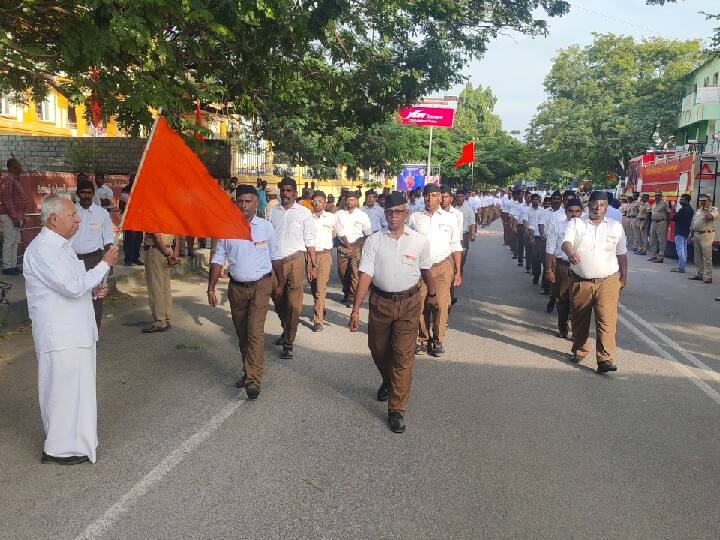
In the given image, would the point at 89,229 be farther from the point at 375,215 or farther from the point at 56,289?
the point at 375,215

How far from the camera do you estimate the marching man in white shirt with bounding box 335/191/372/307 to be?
38.3 feet

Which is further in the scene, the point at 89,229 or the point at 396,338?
the point at 89,229

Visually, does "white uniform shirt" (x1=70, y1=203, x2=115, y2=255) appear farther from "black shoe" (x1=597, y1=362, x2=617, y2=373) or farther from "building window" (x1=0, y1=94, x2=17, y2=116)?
"building window" (x1=0, y1=94, x2=17, y2=116)

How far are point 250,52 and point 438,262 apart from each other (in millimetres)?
Answer: 4201

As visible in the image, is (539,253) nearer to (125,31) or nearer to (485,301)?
(485,301)

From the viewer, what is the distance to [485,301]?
12320mm

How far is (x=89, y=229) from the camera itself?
8.12 m

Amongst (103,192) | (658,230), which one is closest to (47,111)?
(103,192)

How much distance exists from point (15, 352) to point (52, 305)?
4049mm

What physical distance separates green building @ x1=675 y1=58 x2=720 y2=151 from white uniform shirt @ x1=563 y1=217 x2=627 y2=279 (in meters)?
37.2

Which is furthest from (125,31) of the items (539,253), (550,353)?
(539,253)

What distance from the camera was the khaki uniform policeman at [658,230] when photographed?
1964cm

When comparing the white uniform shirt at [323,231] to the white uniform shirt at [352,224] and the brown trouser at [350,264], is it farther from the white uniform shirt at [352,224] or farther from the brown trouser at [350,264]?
the brown trouser at [350,264]

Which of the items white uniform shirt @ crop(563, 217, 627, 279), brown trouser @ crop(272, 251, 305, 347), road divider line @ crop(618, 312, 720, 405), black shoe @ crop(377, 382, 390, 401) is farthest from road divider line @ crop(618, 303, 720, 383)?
brown trouser @ crop(272, 251, 305, 347)
